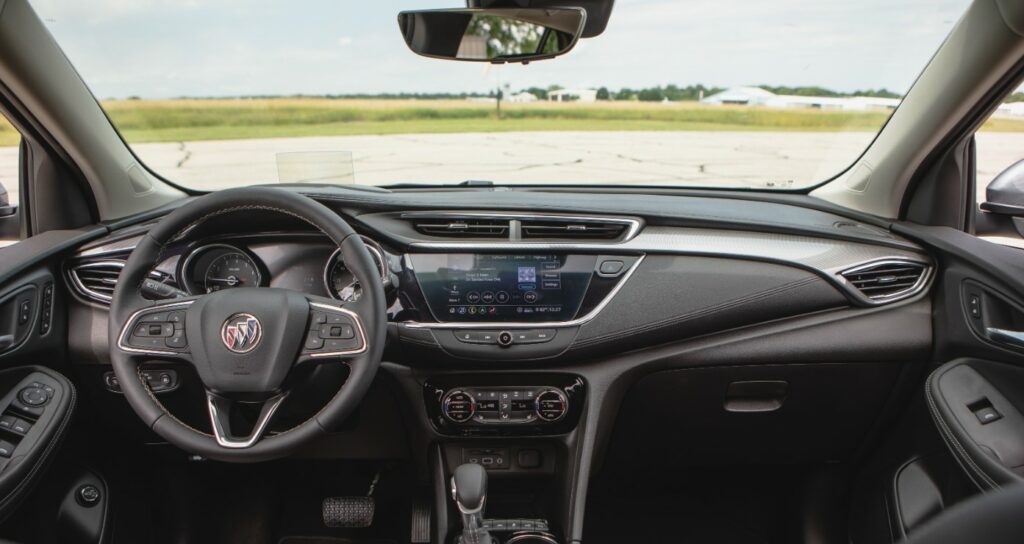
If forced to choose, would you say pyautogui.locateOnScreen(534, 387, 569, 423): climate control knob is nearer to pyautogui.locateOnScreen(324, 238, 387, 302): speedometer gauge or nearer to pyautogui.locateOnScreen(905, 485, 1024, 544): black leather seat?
pyautogui.locateOnScreen(324, 238, 387, 302): speedometer gauge

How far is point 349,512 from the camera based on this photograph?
3.33m

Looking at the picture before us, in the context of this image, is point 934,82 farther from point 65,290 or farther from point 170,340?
point 65,290

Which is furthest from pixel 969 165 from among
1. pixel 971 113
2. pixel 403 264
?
pixel 403 264

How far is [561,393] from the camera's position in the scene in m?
2.91

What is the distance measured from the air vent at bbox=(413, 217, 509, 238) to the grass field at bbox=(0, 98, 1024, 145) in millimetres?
949

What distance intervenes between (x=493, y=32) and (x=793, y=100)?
157 cm

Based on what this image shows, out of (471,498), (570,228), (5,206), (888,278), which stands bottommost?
(471,498)

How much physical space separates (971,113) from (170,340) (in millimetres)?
2614

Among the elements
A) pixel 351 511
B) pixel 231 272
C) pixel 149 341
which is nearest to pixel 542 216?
pixel 231 272

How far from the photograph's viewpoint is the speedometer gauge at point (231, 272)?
2744mm

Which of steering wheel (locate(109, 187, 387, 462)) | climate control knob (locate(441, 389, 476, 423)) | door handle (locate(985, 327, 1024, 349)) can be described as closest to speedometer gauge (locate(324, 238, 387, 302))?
steering wheel (locate(109, 187, 387, 462))

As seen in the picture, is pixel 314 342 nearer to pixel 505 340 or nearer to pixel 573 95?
pixel 505 340

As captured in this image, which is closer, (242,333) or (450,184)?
(242,333)

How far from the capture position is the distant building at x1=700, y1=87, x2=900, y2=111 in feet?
10.0
